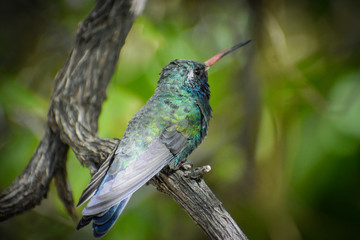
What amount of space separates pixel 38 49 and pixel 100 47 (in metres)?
1.76

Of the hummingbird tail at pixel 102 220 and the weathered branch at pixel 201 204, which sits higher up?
the hummingbird tail at pixel 102 220

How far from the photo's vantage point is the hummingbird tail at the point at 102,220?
169 centimetres

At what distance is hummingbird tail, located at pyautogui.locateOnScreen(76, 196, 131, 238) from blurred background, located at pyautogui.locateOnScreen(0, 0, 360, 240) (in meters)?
1.42

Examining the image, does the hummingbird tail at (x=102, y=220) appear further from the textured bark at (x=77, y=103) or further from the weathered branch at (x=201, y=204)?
the textured bark at (x=77, y=103)

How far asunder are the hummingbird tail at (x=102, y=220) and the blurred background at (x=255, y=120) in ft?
4.67

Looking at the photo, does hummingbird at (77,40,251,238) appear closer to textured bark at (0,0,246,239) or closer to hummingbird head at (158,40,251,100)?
hummingbird head at (158,40,251,100)

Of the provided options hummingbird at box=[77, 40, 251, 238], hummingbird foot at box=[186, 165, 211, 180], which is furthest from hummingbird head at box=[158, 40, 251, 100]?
hummingbird foot at box=[186, 165, 211, 180]

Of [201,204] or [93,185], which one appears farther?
[93,185]

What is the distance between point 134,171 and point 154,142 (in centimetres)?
21

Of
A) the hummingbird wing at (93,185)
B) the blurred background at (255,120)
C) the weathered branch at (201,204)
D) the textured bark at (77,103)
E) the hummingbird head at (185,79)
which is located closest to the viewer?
the weathered branch at (201,204)

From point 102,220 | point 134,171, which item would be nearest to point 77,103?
point 134,171

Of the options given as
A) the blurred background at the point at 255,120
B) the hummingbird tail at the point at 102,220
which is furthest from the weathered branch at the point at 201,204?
the blurred background at the point at 255,120

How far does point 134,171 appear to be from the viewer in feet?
6.07

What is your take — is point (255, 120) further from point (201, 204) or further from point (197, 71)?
point (201, 204)
